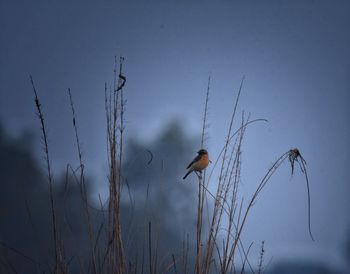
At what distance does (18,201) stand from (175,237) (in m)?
2.85

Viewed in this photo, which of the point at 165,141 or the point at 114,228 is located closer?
the point at 114,228

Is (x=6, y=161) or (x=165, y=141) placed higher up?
(x=165, y=141)

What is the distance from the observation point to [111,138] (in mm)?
1263

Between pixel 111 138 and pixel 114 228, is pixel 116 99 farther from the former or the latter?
pixel 114 228

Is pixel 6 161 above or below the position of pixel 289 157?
above

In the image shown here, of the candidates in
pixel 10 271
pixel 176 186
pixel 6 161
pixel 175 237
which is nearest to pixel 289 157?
pixel 10 271

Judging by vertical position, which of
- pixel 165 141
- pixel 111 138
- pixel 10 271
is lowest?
pixel 10 271

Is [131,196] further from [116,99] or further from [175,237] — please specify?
[175,237]

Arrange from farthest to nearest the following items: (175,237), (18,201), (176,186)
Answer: (176,186) → (175,237) → (18,201)

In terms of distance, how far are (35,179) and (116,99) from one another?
14.1 feet

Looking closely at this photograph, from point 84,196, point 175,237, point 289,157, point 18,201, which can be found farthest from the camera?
point 175,237

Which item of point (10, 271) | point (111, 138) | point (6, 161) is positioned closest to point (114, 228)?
point (111, 138)

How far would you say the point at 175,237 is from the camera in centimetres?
723

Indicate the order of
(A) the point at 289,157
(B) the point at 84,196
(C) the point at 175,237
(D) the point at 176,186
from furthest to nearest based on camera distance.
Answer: (D) the point at 176,186 < (C) the point at 175,237 < (B) the point at 84,196 < (A) the point at 289,157
